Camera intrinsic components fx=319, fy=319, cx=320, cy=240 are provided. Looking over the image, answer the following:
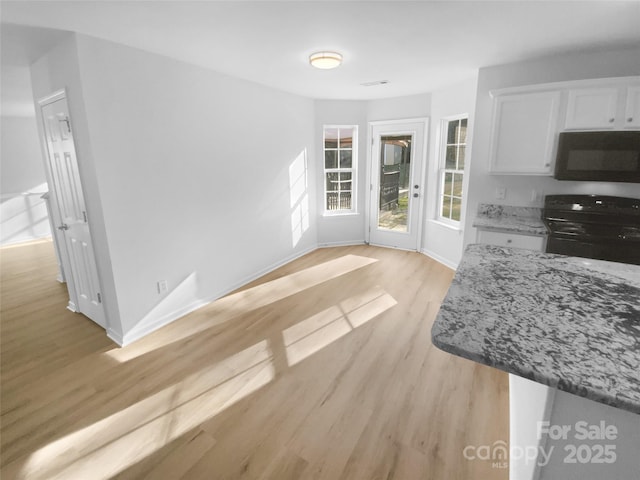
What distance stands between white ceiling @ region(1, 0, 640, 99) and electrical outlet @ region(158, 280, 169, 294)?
6.78ft

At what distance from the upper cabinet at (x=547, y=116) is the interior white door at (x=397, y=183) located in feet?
5.75

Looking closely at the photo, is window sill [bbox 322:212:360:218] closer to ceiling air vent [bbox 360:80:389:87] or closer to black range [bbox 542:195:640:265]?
ceiling air vent [bbox 360:80:389:87]

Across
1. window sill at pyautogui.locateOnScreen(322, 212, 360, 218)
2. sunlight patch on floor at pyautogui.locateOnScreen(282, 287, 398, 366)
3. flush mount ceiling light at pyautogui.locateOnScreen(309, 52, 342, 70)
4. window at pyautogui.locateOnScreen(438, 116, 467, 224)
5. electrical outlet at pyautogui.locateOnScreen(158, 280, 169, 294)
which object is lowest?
sunlight patch on floor at pyautogui.locateOnScreen(282, 287, 398, 366)

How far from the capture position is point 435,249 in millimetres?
4918

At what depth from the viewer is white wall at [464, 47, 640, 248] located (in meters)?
2.92

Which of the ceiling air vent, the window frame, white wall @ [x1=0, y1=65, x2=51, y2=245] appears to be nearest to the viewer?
the ceiling air vent

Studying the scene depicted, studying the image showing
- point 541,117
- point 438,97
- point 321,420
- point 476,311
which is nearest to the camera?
point 476,311

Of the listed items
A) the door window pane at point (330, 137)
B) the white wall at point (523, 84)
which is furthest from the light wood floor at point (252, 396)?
the door window pane at point (330, 137)

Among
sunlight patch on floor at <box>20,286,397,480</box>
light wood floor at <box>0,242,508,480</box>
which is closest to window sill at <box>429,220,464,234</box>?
light wood floor at <box>0,242,508,480</box>

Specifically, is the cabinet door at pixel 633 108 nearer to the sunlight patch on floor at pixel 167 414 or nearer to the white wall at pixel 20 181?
the sunlight patch on floor at pixel 167 414

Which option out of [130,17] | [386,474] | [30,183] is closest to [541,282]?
[386,474]

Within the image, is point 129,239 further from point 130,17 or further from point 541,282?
point 541,282

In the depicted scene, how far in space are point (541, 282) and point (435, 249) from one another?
3.61 m

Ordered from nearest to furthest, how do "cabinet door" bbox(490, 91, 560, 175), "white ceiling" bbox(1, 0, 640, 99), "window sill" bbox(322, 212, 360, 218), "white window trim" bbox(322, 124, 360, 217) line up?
"white ceiling" bbox(1, 0, 640, 99)
"cabinet door" bbox(490, 91, 560, 175)
"white window trim" bbox(322, 124, 360, 217)
"window sill" bbox(322, 212, 360, 218)
